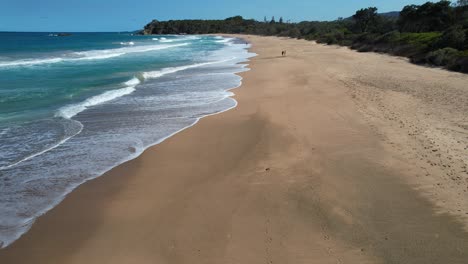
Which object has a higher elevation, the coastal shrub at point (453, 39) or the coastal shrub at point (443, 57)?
the coastal shrub at point (453, 39)

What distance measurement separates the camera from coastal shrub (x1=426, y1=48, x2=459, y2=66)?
22.6m

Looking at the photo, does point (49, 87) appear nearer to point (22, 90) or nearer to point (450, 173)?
point (22, 90)

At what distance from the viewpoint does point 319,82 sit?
19.2 metres

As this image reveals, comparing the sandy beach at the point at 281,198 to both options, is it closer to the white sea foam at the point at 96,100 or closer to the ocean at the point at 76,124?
the ocean at the point at 76,124

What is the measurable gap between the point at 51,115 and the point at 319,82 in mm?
13259

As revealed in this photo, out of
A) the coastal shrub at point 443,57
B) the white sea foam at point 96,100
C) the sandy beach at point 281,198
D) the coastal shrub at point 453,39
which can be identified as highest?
the coastal shrub at point 453,39

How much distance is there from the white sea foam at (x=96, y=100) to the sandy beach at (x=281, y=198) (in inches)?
222

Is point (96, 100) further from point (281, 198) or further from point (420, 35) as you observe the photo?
point (420, 35)

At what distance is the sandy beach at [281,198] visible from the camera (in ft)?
17.1

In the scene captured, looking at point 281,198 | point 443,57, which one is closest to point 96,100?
point 281,198

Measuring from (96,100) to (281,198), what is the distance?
12.4m

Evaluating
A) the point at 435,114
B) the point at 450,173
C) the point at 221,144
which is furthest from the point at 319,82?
the point at 450,173

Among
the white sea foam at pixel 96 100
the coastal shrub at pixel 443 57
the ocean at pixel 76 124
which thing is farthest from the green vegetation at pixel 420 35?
the white sea foam at pixel 96 100

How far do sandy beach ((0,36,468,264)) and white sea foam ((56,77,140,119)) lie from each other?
18.5ft
